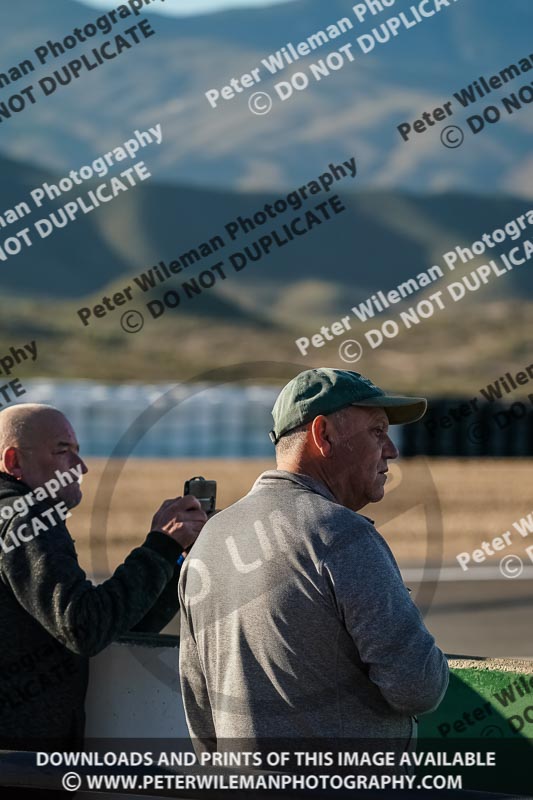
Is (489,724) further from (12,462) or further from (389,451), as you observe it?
(12,462)

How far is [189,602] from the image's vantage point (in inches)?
112

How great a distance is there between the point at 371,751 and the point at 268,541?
17.2 inches

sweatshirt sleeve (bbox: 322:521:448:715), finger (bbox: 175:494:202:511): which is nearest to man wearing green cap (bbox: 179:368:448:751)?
sweatshirt sleeve (bbox: 322:521:448:715)

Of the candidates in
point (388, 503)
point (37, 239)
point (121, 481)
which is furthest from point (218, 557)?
point (37, 239)

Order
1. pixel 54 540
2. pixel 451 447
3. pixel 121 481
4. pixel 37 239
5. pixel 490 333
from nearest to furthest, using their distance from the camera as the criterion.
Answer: pixel 54 540 → pixel 121 481 → pixel 451 447 → pixel 490 333 → pixel 37 239

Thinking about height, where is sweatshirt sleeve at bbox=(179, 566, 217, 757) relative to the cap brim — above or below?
below

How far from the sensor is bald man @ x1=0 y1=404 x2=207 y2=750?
10.6ft

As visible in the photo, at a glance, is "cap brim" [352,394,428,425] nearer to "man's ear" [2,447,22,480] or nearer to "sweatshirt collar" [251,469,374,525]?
"sweatshirt collar" [251,469,374,525]

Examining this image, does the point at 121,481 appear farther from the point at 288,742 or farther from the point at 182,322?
the point at 182,322

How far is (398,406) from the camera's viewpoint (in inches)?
112

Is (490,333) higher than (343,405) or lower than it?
higher

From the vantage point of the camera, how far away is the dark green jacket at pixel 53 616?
323 centimetres

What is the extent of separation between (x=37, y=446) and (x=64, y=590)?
0.46 m

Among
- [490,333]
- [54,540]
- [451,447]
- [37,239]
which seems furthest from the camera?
[37,239]
